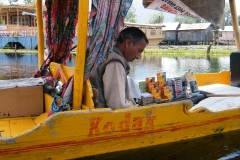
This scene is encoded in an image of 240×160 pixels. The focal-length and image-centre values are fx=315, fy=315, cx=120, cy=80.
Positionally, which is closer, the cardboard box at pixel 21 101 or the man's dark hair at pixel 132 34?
the man's dark hair at pixel 132 34

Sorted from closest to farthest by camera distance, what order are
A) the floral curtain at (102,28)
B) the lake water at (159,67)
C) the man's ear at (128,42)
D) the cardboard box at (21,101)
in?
the floral curtain at (102,28)
the man's ear at (128,42)
the cardboard box at (21,101)
the lake water at (159,67)

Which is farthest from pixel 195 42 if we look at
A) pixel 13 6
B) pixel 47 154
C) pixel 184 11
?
pixel 47 154

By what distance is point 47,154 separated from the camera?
315 cm

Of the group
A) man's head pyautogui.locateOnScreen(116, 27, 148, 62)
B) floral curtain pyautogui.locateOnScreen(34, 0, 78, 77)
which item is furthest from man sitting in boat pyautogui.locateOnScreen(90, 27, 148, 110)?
floral curtain pyautogui.locateOnScreen(34, 0, 78, 77)

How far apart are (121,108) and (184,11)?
2.44 meters

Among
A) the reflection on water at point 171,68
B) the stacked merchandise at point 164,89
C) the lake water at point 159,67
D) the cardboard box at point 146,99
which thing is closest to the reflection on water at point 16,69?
the lake water at point 159,67

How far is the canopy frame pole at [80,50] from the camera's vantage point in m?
3.08

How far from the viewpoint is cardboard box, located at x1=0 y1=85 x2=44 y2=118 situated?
395cm

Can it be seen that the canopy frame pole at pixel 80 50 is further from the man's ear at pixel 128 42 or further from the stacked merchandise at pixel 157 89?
the stacked merchandise at pixel 157 89

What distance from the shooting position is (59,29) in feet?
15.5

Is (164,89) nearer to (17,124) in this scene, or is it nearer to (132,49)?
(132,49)

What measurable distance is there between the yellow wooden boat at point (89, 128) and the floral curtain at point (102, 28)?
16cm

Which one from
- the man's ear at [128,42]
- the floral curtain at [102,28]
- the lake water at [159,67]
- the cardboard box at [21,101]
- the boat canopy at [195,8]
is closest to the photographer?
the floral curtain at [102,28]

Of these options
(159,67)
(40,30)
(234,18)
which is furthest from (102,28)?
(159,67)
